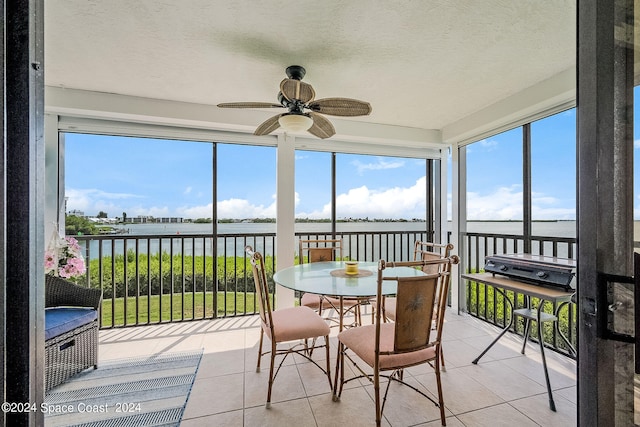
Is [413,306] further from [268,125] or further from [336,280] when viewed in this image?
[268,125]

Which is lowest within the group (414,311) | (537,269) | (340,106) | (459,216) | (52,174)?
(414,311)

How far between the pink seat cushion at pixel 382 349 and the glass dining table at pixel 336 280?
249 millimetres

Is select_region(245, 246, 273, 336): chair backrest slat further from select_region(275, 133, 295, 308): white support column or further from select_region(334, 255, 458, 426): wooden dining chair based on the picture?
select_region(275, 133, 295, 308): white support column

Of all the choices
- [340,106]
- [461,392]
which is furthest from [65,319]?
[461,392]

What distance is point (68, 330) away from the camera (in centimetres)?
219

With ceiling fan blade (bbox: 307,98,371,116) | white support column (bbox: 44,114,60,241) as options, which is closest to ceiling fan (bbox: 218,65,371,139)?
ceiling fan blade (bbox: 307,98,371,116)

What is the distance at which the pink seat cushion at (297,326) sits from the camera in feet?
6.72

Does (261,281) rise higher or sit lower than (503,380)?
higher

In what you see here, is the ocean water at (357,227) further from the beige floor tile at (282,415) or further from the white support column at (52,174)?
the beige floor tile at (282,415)

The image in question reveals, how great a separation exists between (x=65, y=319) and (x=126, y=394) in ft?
2.46

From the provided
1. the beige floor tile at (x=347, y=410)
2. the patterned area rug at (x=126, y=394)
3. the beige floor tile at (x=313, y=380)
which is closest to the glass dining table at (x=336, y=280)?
the beige floor tile at (x=313, y=380)

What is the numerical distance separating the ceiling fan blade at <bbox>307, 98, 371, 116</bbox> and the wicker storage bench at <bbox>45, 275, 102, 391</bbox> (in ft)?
8.07

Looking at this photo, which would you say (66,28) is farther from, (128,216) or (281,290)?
(281,290)

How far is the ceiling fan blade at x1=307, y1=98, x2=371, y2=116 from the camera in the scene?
211cm
